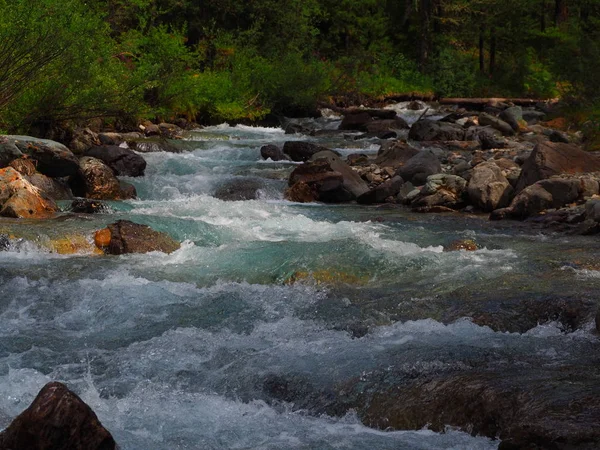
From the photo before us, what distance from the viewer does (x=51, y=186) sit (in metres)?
→ 13.4

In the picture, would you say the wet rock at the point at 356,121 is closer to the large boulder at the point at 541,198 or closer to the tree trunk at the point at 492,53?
the large boulder at the point at 541,198

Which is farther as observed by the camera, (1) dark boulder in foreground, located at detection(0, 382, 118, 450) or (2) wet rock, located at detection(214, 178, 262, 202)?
(2) wet rock, located at detection(214, 178, 262, 202)

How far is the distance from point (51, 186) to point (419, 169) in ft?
22.4

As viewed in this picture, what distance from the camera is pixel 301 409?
18.3ft

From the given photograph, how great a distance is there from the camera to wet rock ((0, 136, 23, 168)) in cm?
1315

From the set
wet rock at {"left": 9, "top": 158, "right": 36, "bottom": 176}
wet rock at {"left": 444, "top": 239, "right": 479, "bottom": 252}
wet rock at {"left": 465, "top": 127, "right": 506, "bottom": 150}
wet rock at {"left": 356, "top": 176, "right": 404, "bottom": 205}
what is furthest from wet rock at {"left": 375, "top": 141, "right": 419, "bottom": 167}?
wet rock at {"left": 9, "top": 158, "right": 36, "bottom": 176}

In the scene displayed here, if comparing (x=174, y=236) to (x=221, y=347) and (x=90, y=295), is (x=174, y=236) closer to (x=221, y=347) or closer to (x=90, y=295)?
(x=90, y=295)

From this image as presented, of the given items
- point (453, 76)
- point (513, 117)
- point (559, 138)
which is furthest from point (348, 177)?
point (453, 76)

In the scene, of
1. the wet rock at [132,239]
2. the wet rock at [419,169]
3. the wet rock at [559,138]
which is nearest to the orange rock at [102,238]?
the wet rock at [132,239]

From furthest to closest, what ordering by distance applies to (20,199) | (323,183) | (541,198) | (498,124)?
(498,124)
(323,183)
(541,198)
(20,199)

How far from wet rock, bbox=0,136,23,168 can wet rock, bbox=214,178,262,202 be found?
12.0 feet

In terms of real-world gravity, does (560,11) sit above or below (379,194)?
above

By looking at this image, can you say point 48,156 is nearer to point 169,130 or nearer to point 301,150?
point 301,150

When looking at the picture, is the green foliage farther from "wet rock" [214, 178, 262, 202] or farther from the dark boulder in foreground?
the dark boulder in foreground
